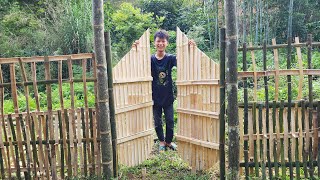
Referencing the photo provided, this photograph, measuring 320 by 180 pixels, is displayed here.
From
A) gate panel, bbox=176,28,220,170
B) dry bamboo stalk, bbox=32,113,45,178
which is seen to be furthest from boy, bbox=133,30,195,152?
dry bamboo stalk, bbox=32,113,45,178

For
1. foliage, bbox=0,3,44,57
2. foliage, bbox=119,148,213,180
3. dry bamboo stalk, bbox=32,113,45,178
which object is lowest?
foliage, bbox=119,148,213,180

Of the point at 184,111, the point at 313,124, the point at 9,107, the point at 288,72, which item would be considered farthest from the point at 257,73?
the point at 9,107

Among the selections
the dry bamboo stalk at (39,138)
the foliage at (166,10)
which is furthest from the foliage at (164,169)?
the foliage at (166,10)

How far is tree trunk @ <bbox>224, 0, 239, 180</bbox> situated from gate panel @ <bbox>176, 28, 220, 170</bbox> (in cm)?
34

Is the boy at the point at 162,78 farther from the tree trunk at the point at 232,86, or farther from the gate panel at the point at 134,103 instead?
the tree trunk at the point at 232,86

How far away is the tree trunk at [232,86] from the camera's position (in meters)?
3.21

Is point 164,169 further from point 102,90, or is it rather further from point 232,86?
point 232,86

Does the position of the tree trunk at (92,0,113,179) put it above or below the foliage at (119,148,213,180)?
above

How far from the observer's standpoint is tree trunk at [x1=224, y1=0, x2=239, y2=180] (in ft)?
10.5

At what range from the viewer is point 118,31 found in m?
12.5

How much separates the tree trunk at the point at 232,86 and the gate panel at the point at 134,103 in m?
1.29

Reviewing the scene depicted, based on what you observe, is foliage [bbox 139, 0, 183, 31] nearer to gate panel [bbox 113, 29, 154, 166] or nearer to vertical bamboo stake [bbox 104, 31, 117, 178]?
gate panel [bbox 113, 29, 154, 166]

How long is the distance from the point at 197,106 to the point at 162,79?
2.64ft

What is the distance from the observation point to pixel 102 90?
3.44 m
